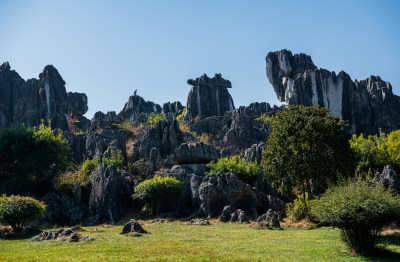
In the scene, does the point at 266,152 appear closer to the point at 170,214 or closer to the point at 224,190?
the point at 224,190

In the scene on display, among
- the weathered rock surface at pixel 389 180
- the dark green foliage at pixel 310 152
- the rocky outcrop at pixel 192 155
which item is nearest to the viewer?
the weathered rock surface at pixel 389 180

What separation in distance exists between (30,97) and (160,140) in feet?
164

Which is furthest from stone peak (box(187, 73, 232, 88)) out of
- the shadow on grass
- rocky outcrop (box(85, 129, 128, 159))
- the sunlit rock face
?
the shadow on grass

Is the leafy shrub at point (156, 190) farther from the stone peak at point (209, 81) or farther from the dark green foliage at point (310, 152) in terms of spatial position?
the stone peak at point (209, 81)

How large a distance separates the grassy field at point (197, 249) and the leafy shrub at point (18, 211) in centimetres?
239

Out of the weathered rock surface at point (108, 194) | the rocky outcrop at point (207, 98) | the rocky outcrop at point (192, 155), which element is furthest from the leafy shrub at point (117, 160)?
the rocky outcrop at point (207, 98)

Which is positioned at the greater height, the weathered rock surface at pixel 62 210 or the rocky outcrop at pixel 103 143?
the rocky outcrop at pixel 103 143

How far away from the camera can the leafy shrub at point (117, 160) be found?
38.2m

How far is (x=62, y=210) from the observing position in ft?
98.5

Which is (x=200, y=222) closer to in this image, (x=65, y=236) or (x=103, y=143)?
(x=65, y=236)

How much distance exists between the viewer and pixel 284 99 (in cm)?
7962

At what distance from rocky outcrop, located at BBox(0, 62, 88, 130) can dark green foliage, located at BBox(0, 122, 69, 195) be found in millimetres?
43185

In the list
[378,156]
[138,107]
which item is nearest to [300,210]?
[378,156]

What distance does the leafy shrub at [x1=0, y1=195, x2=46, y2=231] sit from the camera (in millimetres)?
19984
